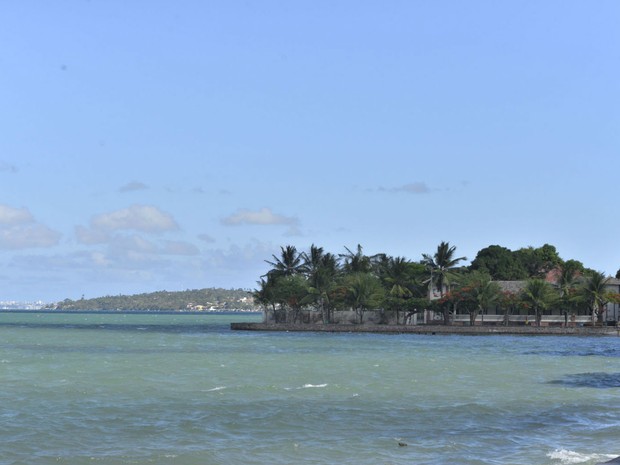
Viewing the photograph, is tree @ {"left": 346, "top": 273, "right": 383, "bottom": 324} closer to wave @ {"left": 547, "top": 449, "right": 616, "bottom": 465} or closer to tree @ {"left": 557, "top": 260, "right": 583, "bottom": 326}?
tree @ {"left": 557, "top": 260, "right": 583, "bottom": 326}

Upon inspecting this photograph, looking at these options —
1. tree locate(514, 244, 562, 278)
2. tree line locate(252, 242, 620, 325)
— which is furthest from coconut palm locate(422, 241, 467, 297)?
tree locate(514, 244, 562, 278)

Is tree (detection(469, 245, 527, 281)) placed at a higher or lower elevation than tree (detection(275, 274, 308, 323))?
higher

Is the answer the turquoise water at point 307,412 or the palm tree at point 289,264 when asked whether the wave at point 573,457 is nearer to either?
the turquoise water at point 307,412

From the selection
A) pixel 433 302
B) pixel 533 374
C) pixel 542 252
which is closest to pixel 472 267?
pixel 542 252

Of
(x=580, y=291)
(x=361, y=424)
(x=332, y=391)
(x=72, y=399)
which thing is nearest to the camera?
(x=361, y=424)

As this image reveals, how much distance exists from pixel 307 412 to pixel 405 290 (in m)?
107

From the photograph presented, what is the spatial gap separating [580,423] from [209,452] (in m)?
13.4

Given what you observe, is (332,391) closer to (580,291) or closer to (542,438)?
(542,438)

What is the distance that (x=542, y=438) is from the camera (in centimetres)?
2769

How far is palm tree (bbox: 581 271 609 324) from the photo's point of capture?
12612 cm

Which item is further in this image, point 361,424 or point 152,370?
point 152,370

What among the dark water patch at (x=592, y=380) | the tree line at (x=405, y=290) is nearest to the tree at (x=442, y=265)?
the tree line at (x=405, y=290)

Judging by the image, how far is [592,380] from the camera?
160 feet

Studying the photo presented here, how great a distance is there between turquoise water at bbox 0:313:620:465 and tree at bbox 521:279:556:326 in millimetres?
66694
